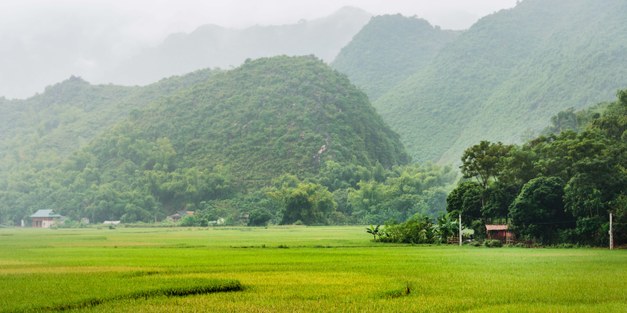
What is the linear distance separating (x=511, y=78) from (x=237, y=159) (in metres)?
82.9

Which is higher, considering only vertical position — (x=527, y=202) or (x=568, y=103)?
(x=568, y=103)

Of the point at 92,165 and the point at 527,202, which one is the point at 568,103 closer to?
the point at 92,165

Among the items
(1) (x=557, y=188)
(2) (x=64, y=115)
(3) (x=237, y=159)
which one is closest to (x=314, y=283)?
(1) (x=557, y=188)

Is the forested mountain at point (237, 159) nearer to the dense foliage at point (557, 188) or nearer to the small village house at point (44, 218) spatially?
the small village house at point (44, 218)

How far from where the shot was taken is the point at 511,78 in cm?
16162

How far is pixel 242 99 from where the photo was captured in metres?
122

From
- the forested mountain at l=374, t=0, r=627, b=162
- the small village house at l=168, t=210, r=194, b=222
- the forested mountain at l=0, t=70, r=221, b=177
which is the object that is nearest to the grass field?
the small village house at l=168, t=210, r=194, b=222

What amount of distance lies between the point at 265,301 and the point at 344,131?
10410 centimetres

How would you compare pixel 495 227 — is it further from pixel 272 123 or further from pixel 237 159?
pixel 272 123

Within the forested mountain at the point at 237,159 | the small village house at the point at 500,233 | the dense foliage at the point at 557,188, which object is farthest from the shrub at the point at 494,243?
the forested mountain at the point at 237,159

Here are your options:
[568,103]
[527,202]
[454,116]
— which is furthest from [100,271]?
[454,116]

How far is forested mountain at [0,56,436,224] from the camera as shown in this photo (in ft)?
298

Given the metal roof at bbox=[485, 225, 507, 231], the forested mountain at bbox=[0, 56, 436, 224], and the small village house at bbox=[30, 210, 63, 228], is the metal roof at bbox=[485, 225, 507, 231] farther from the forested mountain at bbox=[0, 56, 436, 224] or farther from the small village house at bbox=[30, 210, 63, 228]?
the small village house at bbox=[30, 210, 63, 228]

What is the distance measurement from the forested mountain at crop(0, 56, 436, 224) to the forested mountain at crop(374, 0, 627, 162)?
74.8ft
